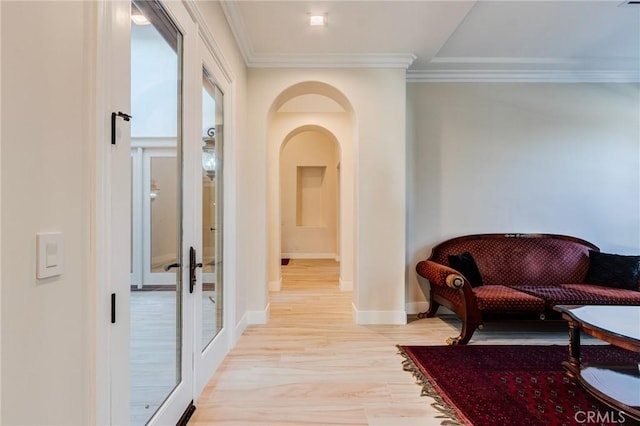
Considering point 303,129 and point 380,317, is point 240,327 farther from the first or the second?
point 303,129

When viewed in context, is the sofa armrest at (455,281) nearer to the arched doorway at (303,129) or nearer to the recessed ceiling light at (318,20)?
the arched doorway at (303,129)

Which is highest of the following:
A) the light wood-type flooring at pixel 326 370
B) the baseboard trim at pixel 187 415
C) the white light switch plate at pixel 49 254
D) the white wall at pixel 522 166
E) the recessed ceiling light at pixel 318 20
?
the recessed ceiling light at pixel 318 20

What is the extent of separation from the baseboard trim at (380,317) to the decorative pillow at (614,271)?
2105mm

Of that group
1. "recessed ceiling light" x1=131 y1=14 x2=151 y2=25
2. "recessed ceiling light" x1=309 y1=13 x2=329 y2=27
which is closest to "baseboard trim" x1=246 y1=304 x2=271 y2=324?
"recessed ceiling light" x1=131 y1=14 x2=151 y2=25

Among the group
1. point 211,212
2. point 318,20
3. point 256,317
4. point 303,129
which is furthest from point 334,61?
point 256,317

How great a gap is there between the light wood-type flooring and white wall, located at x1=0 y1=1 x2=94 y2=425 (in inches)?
48.0

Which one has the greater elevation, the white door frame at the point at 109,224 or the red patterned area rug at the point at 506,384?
the white door frame at the point at 109,224

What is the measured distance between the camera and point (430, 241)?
158 inches

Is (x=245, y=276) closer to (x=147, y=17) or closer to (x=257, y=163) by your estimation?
(x=257, y=163)

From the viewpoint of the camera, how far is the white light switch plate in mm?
855

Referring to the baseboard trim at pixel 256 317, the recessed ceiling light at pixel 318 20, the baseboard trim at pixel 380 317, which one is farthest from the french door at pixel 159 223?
the baseboard trim at pixel 380 317

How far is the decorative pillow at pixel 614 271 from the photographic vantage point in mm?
3326

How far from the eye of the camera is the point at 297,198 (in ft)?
31.0

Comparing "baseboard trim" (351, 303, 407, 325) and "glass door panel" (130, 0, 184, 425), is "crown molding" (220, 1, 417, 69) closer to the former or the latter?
"glass door panel" (130, 0, 184, 425)
